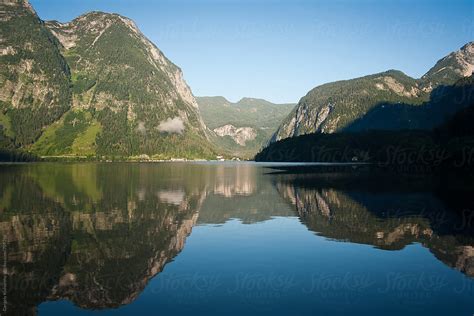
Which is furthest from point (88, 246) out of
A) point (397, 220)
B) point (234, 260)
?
point (397, 220)

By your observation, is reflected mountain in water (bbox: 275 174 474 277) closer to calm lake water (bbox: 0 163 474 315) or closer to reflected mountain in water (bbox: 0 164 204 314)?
calm lake water (bbox: 0 163 474 315)

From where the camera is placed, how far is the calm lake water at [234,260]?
20.8 meters

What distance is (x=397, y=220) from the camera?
149ft

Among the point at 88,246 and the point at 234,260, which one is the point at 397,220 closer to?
the point at 234,260

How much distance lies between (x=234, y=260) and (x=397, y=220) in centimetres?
2451

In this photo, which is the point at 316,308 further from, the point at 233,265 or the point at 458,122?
the point at 458,122

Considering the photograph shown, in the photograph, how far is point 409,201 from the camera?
62812mm

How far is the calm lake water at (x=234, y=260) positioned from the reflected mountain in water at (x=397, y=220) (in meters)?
0.17

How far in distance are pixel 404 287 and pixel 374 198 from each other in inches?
1766

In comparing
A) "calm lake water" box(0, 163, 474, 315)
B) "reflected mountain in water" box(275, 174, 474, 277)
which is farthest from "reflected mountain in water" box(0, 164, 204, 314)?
"reflected mountain in water" box(275, 174, 474, 277)

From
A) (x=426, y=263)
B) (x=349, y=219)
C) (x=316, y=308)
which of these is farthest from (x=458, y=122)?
(x=316, y=308)

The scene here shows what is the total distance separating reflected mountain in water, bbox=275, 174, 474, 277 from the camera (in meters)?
33.8

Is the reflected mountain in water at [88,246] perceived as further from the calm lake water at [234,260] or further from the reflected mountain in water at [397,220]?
the reflected mountain in water at [397,220]

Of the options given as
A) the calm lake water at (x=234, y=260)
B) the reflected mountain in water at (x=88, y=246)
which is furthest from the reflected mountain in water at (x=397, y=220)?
the reflected mountain in water at (x=88, y=246)
